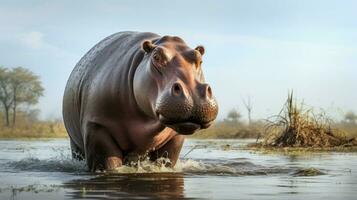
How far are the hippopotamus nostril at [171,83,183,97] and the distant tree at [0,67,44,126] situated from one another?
4731 cm

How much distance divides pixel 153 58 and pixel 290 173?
1.94 metres

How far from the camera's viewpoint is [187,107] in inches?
188

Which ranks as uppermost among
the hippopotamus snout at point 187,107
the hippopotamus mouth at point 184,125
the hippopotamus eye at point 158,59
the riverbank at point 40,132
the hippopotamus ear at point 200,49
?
the hippopotamus ear at point 200,49

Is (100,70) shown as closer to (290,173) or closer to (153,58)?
(153,58)

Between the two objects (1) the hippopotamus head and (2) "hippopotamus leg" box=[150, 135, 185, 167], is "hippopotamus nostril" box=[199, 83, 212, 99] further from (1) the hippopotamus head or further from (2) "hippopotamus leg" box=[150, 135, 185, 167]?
(2) "hippopotamus leg" box=[150, 135, 185, 167]

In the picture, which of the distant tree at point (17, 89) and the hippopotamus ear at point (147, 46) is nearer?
the hippopotamus ear at point (147, 46)

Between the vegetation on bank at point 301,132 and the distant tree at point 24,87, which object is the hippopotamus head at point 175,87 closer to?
the vegetation on bank at point 301,132

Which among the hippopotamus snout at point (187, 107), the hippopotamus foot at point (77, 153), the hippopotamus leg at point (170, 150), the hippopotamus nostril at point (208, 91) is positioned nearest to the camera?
the hippopotamus snout at point (187, 107)

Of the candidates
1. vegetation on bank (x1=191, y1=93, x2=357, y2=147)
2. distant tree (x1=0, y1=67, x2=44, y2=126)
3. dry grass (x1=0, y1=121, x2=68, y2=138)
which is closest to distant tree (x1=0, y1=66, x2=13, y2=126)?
distant tree (x1=0, y1=67, x2=44, y2=126)

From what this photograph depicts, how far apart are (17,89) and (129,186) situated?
50.1m

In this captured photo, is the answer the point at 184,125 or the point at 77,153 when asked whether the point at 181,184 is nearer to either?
the point at 184,125

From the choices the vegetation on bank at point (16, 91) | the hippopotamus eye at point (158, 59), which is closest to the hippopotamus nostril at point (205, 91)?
the hippopotamus eye at point (158, 59)

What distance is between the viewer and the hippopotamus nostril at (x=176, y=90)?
189 inches

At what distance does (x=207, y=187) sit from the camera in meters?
4.66
